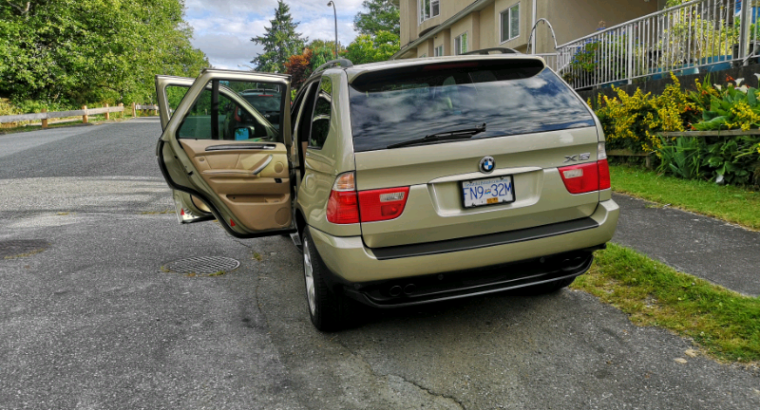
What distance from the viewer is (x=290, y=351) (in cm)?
364

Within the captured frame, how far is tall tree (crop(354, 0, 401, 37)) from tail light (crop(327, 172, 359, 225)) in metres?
69.0

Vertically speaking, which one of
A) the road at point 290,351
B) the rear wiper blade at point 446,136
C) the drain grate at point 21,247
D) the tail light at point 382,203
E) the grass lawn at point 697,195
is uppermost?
the rear wiper blade at point 446,136

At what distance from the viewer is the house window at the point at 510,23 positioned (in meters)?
20.3

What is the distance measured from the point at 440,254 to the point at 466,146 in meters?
0.64

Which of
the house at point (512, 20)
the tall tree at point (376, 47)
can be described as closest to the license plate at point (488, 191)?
the house at point (512, 20)

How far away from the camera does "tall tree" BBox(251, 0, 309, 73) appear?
334ft

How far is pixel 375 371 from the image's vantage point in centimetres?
334

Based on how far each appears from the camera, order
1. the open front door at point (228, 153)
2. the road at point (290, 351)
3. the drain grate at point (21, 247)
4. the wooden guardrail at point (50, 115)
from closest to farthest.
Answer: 1. the road at point (290, 351)
2. the open front door at point (228, 153)
3. the drain grate at point (21, 247)
4. the wooden guardrail at point (50, 115)

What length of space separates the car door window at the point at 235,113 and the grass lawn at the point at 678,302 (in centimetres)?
315

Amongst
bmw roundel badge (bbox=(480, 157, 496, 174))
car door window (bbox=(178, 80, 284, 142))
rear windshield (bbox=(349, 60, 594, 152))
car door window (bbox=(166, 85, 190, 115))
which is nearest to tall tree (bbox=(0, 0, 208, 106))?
car door window (bbox=(166, 85, 190, 115))

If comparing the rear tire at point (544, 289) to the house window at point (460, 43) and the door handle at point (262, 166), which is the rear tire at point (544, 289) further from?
the house window at point (460, 43)

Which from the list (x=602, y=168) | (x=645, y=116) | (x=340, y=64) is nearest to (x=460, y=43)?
(x=645, y=116)

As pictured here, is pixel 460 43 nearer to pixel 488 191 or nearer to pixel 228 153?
pixel 228 153

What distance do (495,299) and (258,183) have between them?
2321 mm
